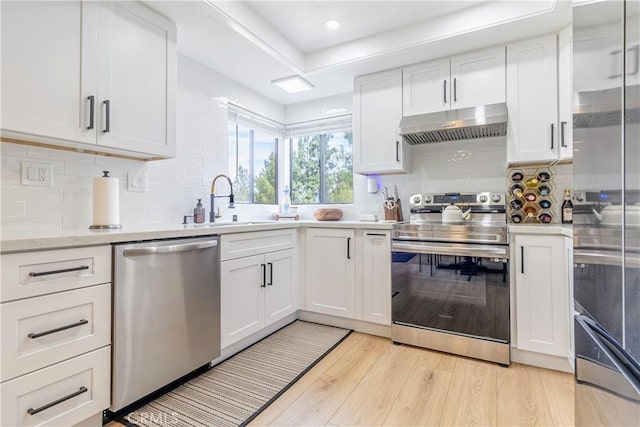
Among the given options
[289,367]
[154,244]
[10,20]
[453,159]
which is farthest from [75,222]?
[453,159]

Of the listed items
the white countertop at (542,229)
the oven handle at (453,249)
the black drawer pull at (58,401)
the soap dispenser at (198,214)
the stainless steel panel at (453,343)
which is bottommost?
the stainless steel panel at (453,343)

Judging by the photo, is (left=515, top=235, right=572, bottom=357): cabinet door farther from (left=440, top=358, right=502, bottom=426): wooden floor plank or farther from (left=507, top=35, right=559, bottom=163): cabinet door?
(left=507, top=35, right=559, bottom=163): cabinet door

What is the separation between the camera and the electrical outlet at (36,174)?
5.42ft

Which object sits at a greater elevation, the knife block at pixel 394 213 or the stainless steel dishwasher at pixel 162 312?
the knife block at pixel 394 213

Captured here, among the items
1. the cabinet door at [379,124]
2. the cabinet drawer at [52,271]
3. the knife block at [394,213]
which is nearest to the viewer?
the cabinet drawer at [52,271]

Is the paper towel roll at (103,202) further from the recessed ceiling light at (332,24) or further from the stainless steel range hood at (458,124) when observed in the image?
the stainless steel range hood at (458,124)

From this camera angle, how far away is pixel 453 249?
2240 mm

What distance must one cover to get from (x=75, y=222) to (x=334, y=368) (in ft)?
6.05

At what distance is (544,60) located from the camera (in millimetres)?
2275

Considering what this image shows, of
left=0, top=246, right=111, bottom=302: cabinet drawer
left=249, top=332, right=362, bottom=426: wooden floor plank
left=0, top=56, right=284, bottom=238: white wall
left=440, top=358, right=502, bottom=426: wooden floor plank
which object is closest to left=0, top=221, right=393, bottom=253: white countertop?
left=0, top=246, right=111, bottom=302: cabinet drawer

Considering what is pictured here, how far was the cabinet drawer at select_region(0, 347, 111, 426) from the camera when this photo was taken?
45.1 inches

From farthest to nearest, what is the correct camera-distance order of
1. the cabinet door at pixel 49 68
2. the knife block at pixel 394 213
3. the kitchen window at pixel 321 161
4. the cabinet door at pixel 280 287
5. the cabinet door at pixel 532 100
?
1. the kitchen window at pixel 321 161
2. the knife block at pixel 394 213
3. the cabinet door at pixel 280 287
4. the cabinet door at pixel 532 100
5. the cabinet door at pixel 49 68

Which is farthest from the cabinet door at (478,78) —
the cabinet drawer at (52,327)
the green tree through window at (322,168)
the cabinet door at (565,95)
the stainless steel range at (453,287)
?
the cabinet drawer at (52,327)

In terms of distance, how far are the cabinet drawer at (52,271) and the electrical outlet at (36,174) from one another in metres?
0.70
